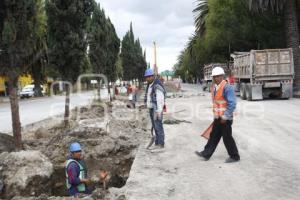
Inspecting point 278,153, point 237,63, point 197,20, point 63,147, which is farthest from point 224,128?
point 197,20

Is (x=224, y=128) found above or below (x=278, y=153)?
above

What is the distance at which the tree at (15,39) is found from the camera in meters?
11.0

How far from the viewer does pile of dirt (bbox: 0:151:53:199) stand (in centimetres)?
891

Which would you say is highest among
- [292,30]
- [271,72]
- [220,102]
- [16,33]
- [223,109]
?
[292,30]

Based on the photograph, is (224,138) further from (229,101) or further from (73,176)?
(73,176)

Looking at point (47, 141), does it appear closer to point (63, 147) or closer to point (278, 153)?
point (63, 147)

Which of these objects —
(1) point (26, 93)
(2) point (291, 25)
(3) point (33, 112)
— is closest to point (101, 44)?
(3) point (33, 112)

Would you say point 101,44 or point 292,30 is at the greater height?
point 292,30

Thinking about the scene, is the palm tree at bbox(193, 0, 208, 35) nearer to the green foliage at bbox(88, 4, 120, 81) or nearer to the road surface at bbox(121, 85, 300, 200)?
the green foliage at bbox(88, 4, 120, 81)

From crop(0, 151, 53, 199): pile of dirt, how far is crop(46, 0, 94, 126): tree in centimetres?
698

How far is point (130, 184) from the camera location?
289 inches

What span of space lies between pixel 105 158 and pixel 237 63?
21.8 m

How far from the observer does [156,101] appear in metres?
10.6

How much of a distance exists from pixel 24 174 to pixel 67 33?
26.8ft
